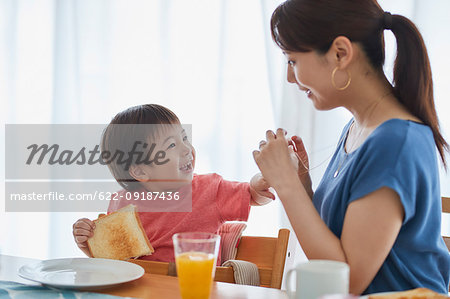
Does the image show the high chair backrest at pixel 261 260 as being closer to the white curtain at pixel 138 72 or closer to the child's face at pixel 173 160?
the child's face at pixel 173 160

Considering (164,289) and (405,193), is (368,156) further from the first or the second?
(164,289)

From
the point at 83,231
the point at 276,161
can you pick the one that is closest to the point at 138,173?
the point at 83,231

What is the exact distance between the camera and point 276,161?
3.47 feet

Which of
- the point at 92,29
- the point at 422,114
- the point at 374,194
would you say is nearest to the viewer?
the point at 374,194

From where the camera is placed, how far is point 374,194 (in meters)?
0.90

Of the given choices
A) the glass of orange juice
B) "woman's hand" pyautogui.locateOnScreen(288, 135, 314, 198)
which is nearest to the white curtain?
"woman's hand" pyautogui.locateOnScreen(288, 135, 314, 198)

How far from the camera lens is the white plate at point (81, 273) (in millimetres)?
946

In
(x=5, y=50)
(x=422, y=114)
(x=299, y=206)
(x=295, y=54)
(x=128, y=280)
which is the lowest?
(x=128, y=280)

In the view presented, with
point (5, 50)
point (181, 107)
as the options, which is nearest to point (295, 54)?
point (181, 107)

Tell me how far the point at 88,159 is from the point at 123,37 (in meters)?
0.68

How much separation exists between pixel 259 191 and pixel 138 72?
130cm

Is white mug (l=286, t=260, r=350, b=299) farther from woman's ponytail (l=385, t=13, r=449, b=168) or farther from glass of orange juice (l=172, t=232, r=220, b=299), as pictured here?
woman's ponytail (l=385, t=13, r=449, b=168)

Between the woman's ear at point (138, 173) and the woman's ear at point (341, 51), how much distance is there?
81 cm

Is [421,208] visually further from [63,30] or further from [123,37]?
[63,30]
